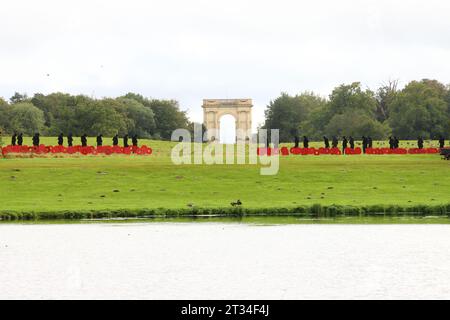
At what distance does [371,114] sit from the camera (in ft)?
549

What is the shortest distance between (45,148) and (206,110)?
117766 mm

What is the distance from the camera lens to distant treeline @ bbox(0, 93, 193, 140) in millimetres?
147875

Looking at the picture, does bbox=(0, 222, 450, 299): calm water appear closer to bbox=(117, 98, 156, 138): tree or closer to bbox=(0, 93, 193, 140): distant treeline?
bbox=(0, 93, 193, 140): distant treeline

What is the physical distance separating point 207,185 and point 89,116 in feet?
294

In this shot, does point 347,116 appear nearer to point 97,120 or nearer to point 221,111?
point 97,120

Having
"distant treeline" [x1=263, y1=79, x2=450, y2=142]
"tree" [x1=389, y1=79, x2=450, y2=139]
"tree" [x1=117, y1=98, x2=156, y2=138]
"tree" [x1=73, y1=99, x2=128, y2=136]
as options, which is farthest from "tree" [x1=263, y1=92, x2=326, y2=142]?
"tree" [x1=73, y1=99, x2=128, y2=136]

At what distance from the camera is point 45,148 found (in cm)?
8025

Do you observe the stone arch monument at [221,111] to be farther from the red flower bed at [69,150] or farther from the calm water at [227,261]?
the calm water at [227,261]

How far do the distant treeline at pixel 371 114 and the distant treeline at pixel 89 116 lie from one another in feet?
68.8

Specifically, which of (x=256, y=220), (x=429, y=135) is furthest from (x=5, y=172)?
(x=429, y=135)

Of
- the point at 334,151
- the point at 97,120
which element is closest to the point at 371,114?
the point at 97,120

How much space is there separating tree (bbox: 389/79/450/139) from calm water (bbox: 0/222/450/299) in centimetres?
10795

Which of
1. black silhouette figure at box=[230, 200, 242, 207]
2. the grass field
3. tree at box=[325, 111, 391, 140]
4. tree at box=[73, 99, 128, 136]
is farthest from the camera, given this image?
tree at box=[325, 111, 391, 140]
